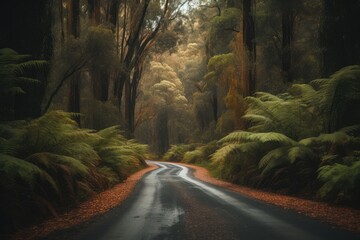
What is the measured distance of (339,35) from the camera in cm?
1169

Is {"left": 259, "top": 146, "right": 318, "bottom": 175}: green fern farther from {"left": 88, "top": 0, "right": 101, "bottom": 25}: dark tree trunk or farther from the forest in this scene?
{"left": 88, "top": 0, "right": 101, "bottom": 25}: dark tree trunk

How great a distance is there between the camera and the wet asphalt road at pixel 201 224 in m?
5.81

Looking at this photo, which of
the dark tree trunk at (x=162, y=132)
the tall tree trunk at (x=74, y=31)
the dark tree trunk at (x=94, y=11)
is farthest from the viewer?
the dark tree trunk at (x=162, y=132)

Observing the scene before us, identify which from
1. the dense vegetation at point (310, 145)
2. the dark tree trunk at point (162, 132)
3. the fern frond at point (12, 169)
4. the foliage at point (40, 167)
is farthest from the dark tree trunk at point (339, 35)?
the dark tree trunk at point (162, 132)

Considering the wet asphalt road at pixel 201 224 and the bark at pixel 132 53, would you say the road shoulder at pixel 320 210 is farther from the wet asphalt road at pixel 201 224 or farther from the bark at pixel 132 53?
the bark at pixel 132 53

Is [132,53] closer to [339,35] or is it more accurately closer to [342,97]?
[339,35]

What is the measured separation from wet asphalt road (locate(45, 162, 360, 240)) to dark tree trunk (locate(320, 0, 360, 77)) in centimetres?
575

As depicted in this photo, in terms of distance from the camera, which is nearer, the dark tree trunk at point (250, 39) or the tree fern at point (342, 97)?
the tree fern at point (342, 97)

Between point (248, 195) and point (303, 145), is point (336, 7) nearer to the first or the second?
point (303, 145)

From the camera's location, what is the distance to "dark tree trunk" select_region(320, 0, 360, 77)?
11.3 metres

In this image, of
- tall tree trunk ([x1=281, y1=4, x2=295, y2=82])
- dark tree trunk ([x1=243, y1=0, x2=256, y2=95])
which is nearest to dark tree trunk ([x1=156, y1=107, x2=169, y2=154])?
tall tree trunk ([x1=281, y1=4, x2=295, y2=82])

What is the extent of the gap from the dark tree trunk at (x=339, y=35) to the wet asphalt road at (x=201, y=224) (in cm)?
575

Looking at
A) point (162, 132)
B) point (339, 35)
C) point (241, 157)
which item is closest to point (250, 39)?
point (339, 35)

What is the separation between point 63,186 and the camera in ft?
27.5
